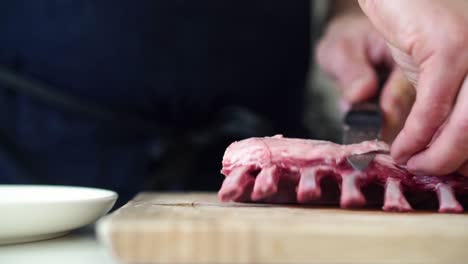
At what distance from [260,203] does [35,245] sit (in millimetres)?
302

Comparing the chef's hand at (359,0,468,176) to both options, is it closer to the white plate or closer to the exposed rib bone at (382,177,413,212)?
the exposed rib bone at (382,177,413,212)

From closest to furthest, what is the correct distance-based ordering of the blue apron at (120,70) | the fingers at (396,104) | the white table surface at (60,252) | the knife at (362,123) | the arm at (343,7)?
the white table surface at (60,252), the knife at (362,123), the fingers at (396,104), the blue apron at (120,70), the arm at (343,7)

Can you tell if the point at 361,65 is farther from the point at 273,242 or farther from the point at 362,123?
the point at 273,242

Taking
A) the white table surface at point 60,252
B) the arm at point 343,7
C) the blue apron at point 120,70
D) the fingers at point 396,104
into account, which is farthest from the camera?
the arm at point 343,7

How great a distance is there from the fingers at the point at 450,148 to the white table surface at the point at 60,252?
1.41 feet

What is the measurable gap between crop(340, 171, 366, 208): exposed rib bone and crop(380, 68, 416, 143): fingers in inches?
15.9

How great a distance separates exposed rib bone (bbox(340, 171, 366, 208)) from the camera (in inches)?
33.1

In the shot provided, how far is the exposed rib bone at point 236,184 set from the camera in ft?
2.80

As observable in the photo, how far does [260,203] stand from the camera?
3.01 feet

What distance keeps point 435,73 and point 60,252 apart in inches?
20.3

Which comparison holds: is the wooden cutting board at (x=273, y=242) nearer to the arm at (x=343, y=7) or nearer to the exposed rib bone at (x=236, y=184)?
the exposed rib bone at (x=236, y=184)

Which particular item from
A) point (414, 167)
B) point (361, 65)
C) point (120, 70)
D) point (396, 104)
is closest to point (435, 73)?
point (414, 167)

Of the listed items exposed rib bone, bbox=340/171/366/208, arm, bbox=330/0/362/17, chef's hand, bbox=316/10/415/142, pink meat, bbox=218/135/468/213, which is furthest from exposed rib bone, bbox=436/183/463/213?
arm, bbox=330/0/362/17

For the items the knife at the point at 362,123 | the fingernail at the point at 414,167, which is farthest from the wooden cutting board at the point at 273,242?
the knife at the point at 362,123
